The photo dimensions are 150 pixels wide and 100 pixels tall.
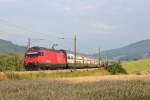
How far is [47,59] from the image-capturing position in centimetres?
6009

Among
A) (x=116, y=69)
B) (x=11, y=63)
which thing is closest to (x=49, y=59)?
(x=11, y=63)

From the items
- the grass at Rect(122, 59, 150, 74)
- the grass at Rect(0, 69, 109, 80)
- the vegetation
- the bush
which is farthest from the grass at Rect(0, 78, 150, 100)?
the grass at Rect(122, 59, 150, 74)

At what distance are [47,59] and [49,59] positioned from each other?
621 millimetres

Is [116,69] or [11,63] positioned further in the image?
[116,69]

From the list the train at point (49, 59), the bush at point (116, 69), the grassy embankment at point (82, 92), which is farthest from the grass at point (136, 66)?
the grassy embankment at point (82, 92)

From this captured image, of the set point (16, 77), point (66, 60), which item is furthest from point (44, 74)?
point (66, 60)

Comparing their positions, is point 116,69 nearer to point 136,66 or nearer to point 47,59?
point 136,66

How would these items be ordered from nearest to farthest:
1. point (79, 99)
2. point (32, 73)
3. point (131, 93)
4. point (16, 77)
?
point (79, 99), point (131, 93), point (16, 77), point (32, 73)

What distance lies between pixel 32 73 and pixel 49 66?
1430 centimetres

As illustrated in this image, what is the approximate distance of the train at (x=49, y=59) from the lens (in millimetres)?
59031

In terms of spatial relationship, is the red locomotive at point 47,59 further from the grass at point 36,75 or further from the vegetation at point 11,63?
the grass at point 36,75

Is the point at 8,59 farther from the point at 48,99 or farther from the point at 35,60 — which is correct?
the point at 48,99

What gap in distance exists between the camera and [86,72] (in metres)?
61.4

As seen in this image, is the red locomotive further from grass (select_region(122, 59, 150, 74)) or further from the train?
grass (select_region(122, 59, 150, 74))
